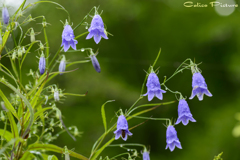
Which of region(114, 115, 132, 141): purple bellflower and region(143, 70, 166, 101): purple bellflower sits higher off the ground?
region(143, 70, 166, 101): purple bellflower

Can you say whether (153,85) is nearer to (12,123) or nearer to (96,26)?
(96,26)

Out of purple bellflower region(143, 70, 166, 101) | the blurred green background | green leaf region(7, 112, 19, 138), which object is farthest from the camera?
the blurred green background

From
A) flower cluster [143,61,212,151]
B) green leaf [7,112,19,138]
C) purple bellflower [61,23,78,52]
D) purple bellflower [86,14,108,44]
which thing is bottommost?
green leaf [7,112,19,138]

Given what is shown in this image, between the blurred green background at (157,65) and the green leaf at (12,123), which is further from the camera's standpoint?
the blurred green background at (157,65)

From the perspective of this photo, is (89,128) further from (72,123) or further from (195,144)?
(195,144)

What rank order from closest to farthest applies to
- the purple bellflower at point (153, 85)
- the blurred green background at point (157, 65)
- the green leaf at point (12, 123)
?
the green leaf at point (12, 123), the purple bellflower at point (153, 85), the blurred green background at point (157, 65)

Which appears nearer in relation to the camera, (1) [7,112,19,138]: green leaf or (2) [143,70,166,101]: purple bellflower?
(1) [7,112,19,138]: green leaf

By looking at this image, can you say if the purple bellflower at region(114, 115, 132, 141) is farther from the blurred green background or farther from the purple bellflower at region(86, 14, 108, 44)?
the blurred green background

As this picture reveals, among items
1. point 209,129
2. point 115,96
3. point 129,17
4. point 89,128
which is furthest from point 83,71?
point 209,129

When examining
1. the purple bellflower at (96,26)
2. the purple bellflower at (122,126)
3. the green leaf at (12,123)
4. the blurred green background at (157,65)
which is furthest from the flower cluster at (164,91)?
the blurred green background at (157,65)

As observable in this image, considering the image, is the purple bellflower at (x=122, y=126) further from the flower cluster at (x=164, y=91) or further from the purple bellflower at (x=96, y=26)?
the purple bellflower at (x=96, y=26)

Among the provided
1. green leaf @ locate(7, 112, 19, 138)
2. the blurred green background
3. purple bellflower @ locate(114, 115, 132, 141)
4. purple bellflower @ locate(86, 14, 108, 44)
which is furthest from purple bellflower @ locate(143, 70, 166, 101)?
the blurred green background
